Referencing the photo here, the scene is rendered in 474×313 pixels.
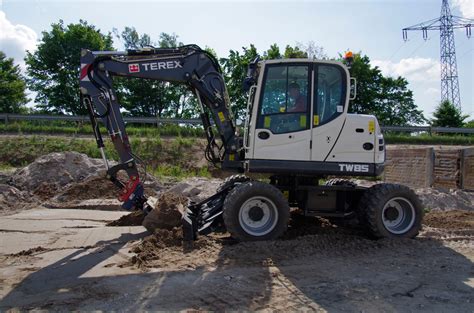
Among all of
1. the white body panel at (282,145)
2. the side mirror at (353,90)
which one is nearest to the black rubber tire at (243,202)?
the white body panel at (282,145)

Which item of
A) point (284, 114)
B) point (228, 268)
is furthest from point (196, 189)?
point (228, 268)

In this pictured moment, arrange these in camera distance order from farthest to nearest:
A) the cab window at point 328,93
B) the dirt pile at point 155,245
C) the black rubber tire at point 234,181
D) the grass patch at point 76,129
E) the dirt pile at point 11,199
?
the grass patch at point 76,129, the dirt pile at point 11,199, the black rubber tire at point 234,181, the cab window at point 328,93, the dirt pile at point 155,245

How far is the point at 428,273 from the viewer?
5.78 meters

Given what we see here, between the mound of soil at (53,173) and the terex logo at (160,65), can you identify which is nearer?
the terex logo at (160,65)

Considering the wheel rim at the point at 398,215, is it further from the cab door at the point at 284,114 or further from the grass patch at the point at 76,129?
the grass patch at the point at 76,129

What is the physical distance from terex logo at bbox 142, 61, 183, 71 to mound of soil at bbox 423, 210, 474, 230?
5893 mm

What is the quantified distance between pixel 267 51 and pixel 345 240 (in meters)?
24.4

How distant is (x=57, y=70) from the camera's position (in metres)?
31.5

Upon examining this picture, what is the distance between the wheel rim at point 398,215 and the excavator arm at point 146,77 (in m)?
2.65

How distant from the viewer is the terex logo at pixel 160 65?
7.40 meters

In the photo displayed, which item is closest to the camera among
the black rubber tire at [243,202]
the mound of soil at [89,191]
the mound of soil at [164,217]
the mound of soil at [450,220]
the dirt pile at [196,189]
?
the black rubber tire at [243,202]

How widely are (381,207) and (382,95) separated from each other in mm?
25238

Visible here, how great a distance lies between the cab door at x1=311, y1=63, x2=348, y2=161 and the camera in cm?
707

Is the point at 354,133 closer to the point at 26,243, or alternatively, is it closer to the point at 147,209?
the point at 147,209
